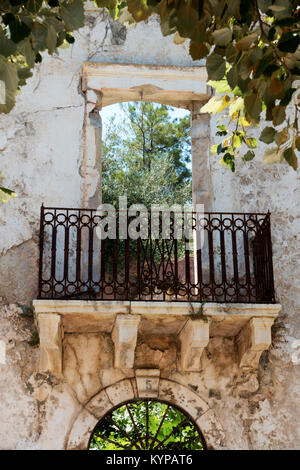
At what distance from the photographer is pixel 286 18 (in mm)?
3824

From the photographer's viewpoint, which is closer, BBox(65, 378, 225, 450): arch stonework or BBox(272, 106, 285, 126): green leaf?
BBox(272, 106, 285, 126): green leaf

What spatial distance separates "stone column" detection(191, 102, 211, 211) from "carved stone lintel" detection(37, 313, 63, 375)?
7.36 feet

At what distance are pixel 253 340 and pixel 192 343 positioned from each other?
582mm

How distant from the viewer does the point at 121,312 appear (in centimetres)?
719

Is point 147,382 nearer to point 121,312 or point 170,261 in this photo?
point 121,312

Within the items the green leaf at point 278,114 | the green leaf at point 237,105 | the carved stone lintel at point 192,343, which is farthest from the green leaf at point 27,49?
the carved stone lintel at point 192,343

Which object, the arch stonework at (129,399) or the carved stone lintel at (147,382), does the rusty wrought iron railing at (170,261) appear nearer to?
the carved stone lintel at (147,382)

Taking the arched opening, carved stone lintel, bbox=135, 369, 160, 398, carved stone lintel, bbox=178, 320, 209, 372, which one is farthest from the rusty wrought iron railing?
the arched opening

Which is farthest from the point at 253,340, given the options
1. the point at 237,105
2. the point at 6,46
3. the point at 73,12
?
the point at 6,46

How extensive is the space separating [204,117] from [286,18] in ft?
16.6

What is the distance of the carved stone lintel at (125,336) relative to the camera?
23.6ft

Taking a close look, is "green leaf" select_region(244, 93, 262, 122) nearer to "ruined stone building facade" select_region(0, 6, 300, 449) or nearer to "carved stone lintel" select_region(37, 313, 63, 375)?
"ruined stone building facade" select_region(0, 6, 300, 449)

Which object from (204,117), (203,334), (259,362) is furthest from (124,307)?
(204,117)

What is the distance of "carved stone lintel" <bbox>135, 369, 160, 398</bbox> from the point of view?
7.49 meters
